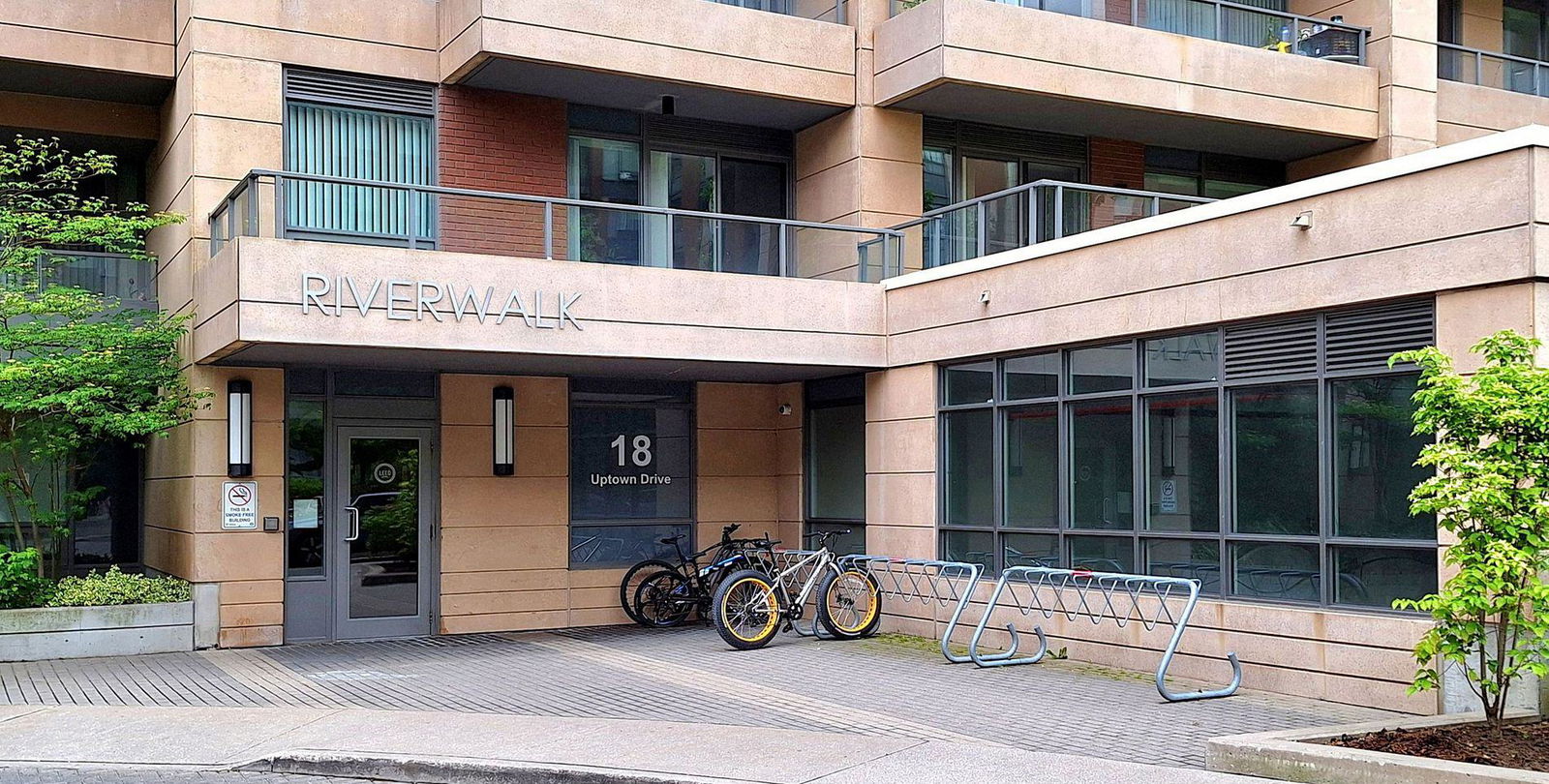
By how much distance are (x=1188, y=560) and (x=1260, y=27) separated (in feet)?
33.1

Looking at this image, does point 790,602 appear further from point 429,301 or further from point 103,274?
point 103,274

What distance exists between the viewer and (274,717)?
11453mm

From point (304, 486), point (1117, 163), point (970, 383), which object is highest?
point (1117, 163)

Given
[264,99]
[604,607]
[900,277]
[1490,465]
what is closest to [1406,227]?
[1490,465]

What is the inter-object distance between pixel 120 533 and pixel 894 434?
9880 millimetres

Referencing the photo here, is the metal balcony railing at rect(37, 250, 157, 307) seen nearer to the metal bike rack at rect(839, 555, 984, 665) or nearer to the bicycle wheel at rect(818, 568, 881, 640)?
the bicycle wheel at rect(818, 568, 881, 640)

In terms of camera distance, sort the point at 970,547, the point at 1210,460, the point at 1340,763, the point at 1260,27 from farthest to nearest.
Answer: the point at 1260,27
the point at 970,547
the point at 1210,460
the point at 1340,763

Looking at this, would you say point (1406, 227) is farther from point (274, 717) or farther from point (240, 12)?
point (240, 12)

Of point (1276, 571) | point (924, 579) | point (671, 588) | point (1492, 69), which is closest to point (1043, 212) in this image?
point (924, 579)

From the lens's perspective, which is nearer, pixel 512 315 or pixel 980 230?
pixel 512 315

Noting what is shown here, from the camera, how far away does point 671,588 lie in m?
17.9

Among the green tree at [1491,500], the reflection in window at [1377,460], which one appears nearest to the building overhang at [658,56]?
the reflection in window at [1377,460]

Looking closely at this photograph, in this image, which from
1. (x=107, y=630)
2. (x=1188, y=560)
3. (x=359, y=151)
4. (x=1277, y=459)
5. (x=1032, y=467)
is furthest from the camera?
(x=359, y=151)

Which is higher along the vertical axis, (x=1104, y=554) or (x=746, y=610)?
(x=1104, y=554)
